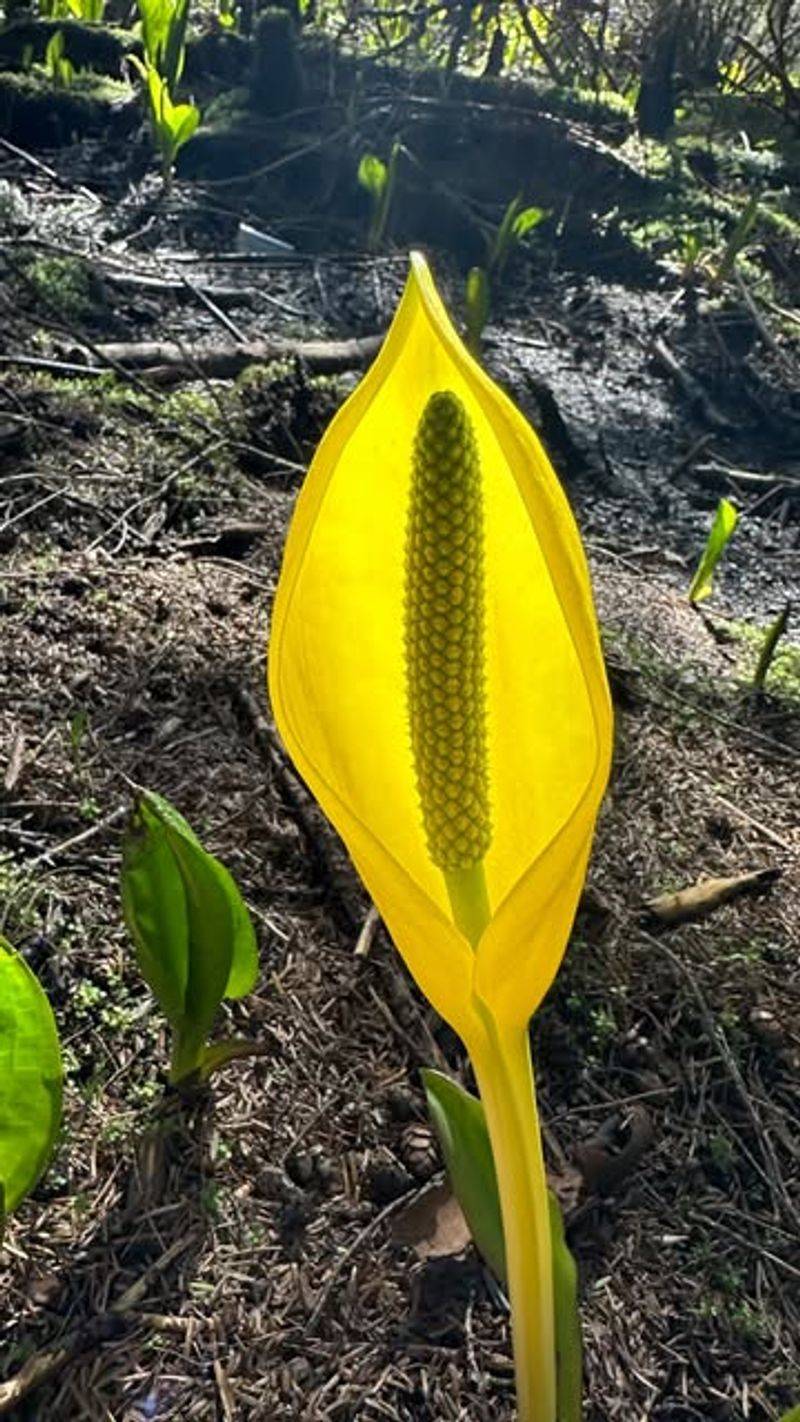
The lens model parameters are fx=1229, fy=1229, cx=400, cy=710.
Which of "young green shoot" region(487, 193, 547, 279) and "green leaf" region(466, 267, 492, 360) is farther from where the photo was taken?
"young green shoot" region(487, 193, 547, 279)

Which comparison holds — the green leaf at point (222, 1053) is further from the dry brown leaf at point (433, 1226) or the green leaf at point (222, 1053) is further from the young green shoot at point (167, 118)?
the young green shoot at point (167, 118)

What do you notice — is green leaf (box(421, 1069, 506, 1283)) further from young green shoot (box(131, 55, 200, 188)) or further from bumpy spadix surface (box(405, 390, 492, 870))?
young green shoot (box(131, 55, 200, 188))

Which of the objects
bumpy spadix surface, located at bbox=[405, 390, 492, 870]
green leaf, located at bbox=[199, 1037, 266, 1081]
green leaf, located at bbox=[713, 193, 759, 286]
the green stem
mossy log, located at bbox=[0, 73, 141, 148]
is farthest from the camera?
mossy log, located at bbox=[0, 73, 141, 148]

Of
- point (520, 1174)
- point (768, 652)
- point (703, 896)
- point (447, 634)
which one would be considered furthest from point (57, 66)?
point (520, 1174)

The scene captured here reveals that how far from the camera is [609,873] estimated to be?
1.80 metres

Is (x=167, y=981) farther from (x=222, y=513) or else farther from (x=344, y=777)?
(x=222, y=513)

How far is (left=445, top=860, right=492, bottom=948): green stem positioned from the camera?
833 millimetres

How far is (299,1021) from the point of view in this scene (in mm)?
1492

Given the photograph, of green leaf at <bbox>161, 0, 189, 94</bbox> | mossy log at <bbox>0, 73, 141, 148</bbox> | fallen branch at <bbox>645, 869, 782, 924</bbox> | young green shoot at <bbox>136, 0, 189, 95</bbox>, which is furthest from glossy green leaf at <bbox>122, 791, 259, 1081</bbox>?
mossy log at <bbox>0, 73, 141, 148</bbox>

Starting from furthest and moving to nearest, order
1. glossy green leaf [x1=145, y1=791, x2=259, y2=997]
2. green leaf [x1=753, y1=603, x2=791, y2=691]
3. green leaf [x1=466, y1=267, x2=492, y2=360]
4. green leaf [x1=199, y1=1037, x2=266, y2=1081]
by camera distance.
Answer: green leaf [x1=466, y1=267, x2=492, y2=360] < green leaf [x1=753, y1=603, x2=791, y2=691] < green leaf [x1=199, y1=1037, x2=266, y2=1081] < glossy green leaf [x1=145, y1=791, x2=259, y2=997]

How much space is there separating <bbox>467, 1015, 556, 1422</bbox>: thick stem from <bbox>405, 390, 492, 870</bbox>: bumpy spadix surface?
0.14 m

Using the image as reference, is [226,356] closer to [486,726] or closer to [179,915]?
[179,915]

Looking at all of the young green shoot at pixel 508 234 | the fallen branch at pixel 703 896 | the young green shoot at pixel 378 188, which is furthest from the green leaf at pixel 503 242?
the fallen branch at pixel 703 896

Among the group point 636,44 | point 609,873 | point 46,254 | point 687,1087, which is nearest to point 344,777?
point 687,1087
